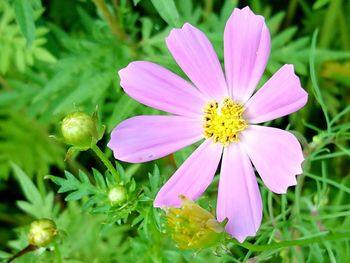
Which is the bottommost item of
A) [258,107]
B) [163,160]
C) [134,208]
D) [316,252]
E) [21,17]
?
[163,160]

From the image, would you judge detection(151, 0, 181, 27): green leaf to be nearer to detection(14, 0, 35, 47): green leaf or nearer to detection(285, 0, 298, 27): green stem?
detection(14, 0, 35, 47): green leaf

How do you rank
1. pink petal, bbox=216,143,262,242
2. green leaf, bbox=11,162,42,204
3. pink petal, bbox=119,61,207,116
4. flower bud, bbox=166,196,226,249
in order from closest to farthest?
1. flower bud, bbox=166,196,226,249
2. pink petal, bbox=216,143,262,242
3. pink petal, bbox=119,61,207,116
4. green leaf, bbox=11,162,42,204

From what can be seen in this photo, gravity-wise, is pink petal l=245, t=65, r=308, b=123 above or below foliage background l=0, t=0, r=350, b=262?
above

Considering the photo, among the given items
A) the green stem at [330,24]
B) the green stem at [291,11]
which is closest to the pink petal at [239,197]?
the green stem at [330,24]

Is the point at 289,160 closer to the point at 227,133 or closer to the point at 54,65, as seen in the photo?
the point at 227,133

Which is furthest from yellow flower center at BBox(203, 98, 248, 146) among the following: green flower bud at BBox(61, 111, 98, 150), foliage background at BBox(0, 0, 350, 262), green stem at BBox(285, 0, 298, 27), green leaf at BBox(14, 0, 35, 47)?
green stem at BBox(285, 0, 298, 27)

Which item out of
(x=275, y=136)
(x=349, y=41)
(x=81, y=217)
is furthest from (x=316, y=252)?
(x=349, y=41)

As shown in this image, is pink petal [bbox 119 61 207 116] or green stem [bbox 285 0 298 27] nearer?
pink petal [bbox 119 61 207 116]

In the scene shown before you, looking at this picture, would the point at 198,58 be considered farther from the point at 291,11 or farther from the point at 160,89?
the point at 291,11
